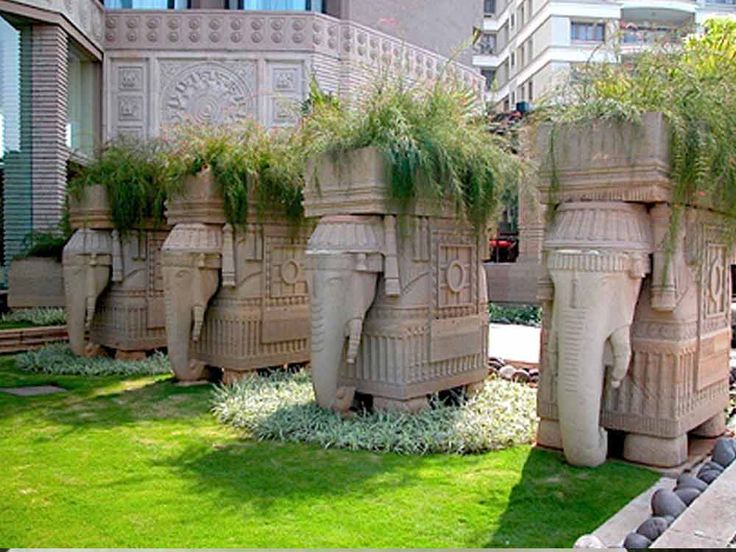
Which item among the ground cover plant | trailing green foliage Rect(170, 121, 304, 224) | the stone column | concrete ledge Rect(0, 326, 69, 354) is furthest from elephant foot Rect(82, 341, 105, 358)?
the stone column

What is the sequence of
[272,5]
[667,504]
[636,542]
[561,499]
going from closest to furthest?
[636,542] < [667,504] < [561,499] < [272,5]

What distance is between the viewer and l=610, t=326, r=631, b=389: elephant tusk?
13.7 feet

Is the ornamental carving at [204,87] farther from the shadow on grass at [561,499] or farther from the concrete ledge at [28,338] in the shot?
the shadow on grass at [561,499]

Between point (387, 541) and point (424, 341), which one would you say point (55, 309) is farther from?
point (387, 541)

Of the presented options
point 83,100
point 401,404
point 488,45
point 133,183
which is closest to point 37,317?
point 133,183

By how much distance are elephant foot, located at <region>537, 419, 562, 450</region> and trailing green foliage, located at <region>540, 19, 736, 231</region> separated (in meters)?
1.42

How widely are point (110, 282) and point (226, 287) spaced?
6.91 ft

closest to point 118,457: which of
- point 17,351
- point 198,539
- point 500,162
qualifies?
point 198,539

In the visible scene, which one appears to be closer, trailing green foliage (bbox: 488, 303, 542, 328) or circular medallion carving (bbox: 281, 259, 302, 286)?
circular medallion carving (bbox: 281, 259, 302, 286)

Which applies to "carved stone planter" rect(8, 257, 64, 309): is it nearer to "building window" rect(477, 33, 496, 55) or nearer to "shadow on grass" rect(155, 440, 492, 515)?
"shadow on grass" rect(155, 440, 492, 515)

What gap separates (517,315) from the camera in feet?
46.4

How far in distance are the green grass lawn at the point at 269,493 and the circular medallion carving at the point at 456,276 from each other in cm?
151

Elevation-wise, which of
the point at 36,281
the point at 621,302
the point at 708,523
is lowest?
the point at 708,523

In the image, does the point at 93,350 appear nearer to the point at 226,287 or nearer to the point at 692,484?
the point at 226,287
